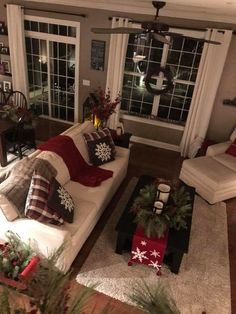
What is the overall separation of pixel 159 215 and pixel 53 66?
15.0ft

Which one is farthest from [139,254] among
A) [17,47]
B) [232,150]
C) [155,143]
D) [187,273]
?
[17,47]

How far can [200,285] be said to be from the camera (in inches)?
113

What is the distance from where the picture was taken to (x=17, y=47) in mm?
5809

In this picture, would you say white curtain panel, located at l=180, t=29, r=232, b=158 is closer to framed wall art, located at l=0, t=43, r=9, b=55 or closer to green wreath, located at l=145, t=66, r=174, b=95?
green wreath, located at l=145, t=66, r=174, b=95

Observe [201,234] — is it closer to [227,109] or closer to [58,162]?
[58,162]

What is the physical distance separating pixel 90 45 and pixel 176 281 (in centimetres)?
454

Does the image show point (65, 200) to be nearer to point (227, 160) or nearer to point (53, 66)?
point (227, 160)

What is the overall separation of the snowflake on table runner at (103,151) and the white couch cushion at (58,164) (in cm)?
59

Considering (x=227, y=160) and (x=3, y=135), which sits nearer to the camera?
(x=3, y=135)

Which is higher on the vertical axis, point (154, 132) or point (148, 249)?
point (154, 132)

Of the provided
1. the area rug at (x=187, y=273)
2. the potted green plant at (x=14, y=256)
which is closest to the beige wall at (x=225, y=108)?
the area rug at (x=187, y=273)

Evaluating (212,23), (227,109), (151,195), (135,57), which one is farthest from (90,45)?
(151,195)

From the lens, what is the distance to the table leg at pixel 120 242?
2971 mm

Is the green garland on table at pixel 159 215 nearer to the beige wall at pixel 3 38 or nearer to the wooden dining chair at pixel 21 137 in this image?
the wooden dining chair at pixel 21 137
